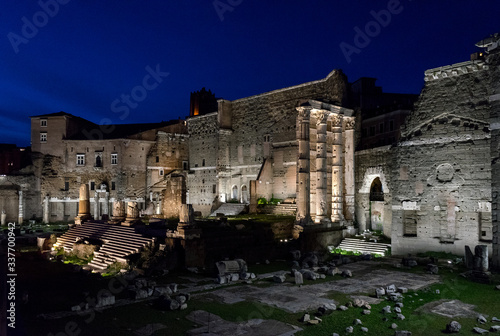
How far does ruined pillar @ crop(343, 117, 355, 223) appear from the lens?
27469 millimetres

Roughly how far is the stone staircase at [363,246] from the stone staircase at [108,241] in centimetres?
1212

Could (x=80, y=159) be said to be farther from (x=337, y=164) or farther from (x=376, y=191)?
(x=376, y=191)

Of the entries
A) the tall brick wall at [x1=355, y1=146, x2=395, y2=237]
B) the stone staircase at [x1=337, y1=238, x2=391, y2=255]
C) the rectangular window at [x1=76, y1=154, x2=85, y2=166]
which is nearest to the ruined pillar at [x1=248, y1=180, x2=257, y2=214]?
the tall brick wall at [x1=355, y1=146, x2=395, y2=237]

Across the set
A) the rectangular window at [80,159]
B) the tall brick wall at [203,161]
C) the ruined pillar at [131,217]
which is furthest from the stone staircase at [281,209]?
the rectangular window at [80,159]

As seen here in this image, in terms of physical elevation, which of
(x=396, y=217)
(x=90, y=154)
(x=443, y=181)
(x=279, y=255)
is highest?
(x=90, y=154)

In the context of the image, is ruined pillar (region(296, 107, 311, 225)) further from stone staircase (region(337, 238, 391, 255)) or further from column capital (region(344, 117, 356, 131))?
column capital (region(344, 117, 356, 131))

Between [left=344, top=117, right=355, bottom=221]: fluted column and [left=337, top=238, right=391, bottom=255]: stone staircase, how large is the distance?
2.89 meters

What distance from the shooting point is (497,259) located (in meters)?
16.5

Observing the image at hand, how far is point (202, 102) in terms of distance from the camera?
5928cm

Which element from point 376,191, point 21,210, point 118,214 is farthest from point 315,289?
point 21,210

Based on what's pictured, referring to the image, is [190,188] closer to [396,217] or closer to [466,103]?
[396,217]

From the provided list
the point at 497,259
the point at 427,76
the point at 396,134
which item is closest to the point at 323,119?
the point at 396,134

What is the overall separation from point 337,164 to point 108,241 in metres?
15.8

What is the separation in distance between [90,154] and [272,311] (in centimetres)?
3775
